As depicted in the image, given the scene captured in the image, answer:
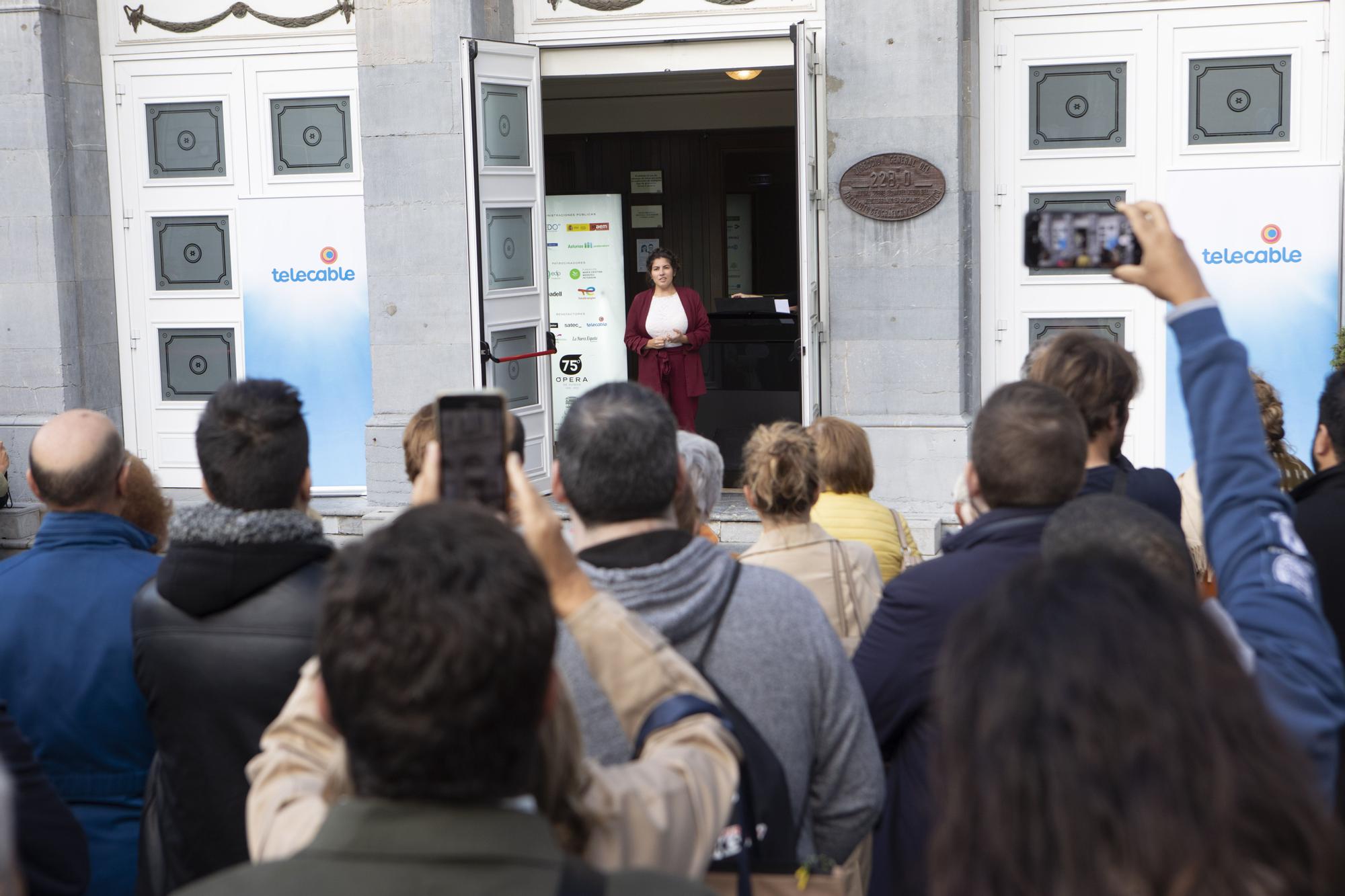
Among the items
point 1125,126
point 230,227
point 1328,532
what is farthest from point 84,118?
point 1328,532

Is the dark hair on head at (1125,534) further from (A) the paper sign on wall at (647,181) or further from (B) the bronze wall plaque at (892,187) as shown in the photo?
(A) the paper sign on wall at (647,181)

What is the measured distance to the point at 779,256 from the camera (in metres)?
14.3

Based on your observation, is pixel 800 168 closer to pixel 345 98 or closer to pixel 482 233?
pixel 482 233

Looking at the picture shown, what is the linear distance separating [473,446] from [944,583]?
92cm

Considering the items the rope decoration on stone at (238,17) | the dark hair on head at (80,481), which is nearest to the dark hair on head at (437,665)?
the dark hair on head at (80,481)

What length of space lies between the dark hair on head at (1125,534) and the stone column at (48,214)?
8.15m

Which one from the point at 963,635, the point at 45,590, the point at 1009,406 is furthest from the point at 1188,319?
the point at 45,590

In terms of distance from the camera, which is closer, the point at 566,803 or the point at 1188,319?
the point at 566,803

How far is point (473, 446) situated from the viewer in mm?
1869

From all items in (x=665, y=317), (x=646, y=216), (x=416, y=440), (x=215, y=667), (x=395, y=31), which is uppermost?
(x=395, y=31)

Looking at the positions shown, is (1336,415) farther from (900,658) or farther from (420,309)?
(420,309)

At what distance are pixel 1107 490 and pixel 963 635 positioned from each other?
2.00 meters

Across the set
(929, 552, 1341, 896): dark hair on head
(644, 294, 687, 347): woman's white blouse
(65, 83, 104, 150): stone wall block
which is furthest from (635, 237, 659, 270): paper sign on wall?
(929, 552, 1341, 896): dark hair on head

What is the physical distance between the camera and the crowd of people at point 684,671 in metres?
1.05
